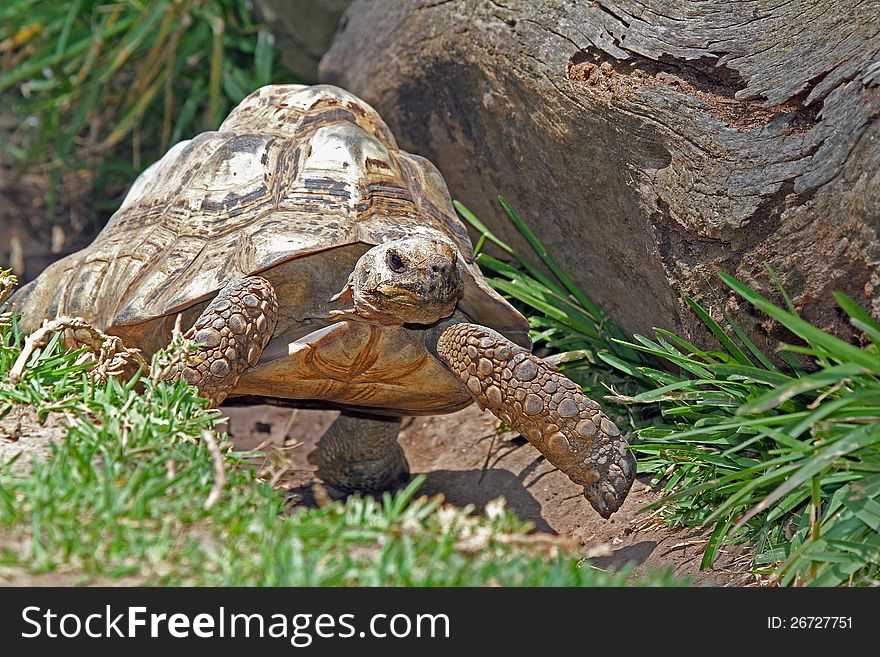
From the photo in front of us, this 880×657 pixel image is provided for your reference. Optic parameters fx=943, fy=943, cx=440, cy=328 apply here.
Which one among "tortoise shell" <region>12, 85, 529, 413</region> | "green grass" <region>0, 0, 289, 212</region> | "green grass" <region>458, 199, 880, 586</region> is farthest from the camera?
"green grass" <region>0, 0, 289, 212</region>

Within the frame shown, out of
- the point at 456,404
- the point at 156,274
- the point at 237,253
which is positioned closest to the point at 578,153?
the point at 456,404

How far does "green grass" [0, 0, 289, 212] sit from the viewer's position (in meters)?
6.61

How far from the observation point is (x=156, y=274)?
3.56 metres

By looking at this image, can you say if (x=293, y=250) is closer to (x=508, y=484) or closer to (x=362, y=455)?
(x=362, y=455)

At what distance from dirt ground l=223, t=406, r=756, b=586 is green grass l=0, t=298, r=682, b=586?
58 centimetres

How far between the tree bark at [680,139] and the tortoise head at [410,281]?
0.84 metres

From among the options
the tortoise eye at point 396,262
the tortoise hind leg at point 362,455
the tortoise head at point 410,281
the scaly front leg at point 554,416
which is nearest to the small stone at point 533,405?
the scaly front leg at point 554,416

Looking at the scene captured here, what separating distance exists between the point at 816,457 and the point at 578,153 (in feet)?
6.06

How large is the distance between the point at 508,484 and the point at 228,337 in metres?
1.48

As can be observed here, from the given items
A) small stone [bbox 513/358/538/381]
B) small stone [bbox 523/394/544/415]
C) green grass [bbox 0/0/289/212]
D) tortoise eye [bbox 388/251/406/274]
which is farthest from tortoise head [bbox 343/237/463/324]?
green grass [bbox 0/0/289/212]

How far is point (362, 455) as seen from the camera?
425cm

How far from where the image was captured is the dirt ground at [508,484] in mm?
3145

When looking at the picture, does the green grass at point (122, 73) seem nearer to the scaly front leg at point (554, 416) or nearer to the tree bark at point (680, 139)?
the tree bark at point (680, 139)

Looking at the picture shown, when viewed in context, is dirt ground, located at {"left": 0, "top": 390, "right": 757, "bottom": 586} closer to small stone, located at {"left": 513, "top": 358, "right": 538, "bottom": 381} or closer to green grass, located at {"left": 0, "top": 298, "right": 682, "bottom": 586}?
green grass, located at {"left": 0, "top": 298, "right": 682, "bottom": 586}
